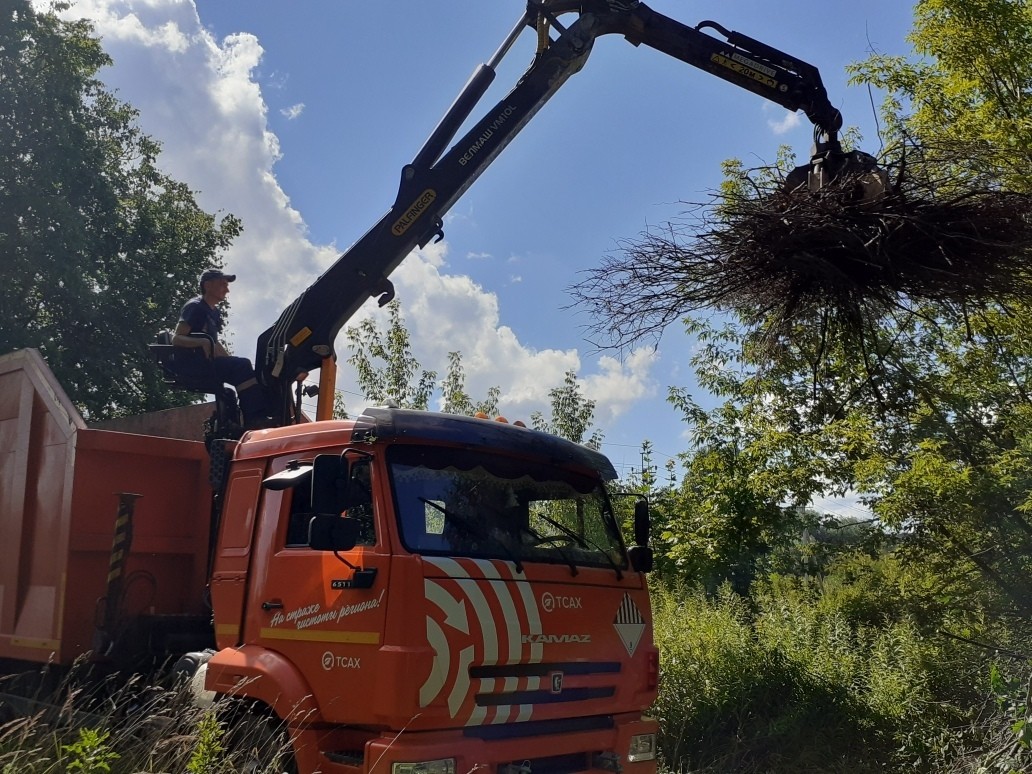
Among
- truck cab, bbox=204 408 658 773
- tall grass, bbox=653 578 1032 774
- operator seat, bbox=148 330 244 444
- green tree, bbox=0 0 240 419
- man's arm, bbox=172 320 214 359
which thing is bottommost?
tall grass, bbox=653 578 1032 774

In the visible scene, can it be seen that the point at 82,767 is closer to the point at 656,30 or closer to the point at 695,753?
the point at 695,753

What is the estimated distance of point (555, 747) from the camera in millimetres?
4523

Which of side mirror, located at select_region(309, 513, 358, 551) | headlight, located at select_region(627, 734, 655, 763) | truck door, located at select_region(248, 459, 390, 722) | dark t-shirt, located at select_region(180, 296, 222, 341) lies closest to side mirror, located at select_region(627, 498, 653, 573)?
headlight, located at select_region(627, 734, 655, 763)

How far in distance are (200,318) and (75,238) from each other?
508 inches

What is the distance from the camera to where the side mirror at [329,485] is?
14.3 ft

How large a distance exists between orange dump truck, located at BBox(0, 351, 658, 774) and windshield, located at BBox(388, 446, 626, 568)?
11 millimetres

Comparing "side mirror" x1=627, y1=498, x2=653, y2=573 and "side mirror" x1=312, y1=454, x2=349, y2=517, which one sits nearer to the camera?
"side mirror" x1=312, y1=454, x2=349, y2=517

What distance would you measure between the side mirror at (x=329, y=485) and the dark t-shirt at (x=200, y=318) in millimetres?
2478

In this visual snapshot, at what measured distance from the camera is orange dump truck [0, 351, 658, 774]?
420 centimetres

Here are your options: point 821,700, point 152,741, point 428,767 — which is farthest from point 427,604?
point 821,700

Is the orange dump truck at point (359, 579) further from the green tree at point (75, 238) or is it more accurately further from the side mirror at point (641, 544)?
the green tree at point (75, 238)

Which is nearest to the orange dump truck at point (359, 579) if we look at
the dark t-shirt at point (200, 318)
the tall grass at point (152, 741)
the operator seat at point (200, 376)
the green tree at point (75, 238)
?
the tall grass at point (152, 741)

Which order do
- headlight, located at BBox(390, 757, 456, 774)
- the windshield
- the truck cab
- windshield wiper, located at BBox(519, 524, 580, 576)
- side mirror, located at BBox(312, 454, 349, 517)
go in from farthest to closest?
windshield wiper, located at BBox(519, 524, 580, 576), the windshield, side mirror, located at BBox(312, 454, 349, 517), the truck cab, headlight, located at BBox(390, 757, 456, 774)

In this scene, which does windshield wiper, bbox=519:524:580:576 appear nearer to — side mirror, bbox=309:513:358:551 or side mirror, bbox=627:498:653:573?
side mirror, bbox=627:498:653:573
